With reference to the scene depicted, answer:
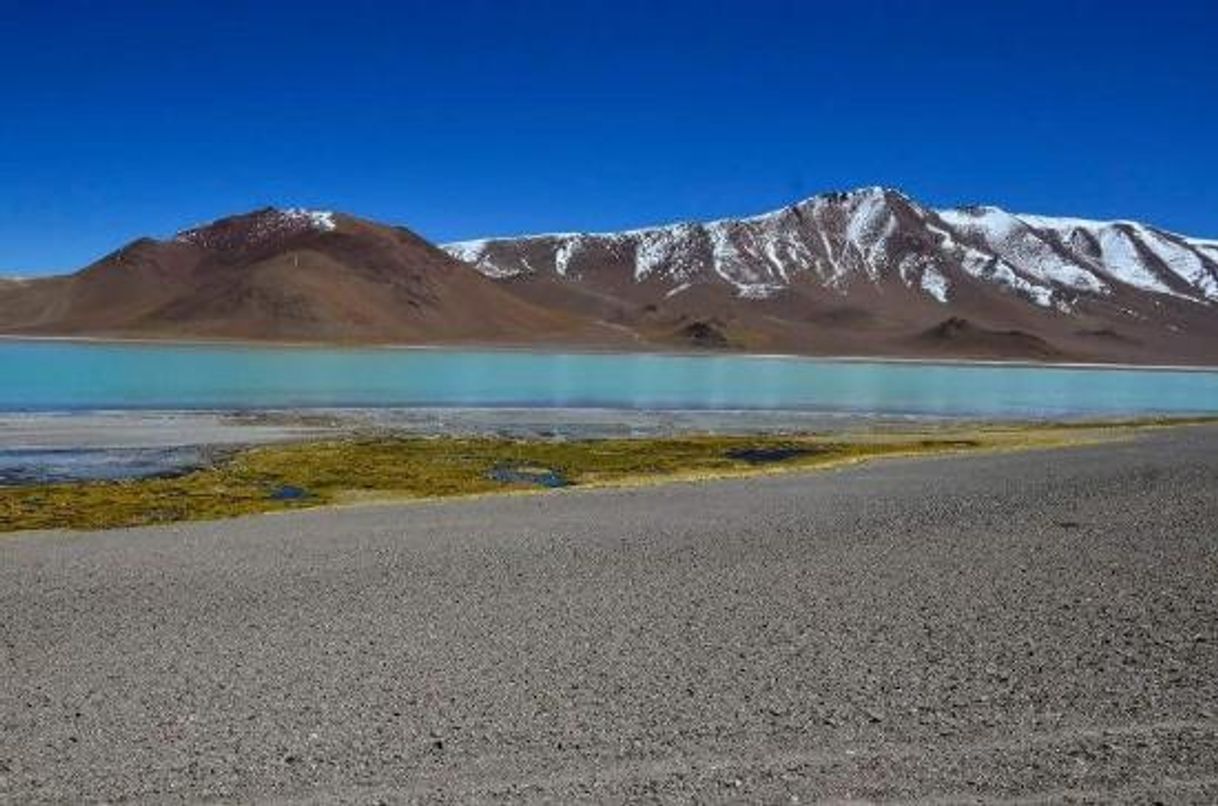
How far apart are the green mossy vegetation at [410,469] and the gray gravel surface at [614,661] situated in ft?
8.11

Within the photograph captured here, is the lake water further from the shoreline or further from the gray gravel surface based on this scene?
the shoreline

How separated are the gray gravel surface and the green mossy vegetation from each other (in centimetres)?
247

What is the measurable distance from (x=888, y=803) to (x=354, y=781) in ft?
9.52

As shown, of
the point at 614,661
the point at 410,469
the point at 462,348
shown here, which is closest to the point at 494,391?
the point at 410,469

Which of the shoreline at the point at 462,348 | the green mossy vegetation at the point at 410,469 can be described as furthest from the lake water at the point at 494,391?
the shoreline at the point at 462,348

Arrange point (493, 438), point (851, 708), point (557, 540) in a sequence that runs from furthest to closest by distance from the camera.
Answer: point (493, 438) < point (557, 540) < point (851, 708)

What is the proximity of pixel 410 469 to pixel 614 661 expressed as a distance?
51.2 feet

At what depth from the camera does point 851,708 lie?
8.39 meters

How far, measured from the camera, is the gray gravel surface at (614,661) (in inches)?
283

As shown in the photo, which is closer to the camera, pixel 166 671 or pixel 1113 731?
pixel 1113 731

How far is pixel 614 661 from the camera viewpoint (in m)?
9.66

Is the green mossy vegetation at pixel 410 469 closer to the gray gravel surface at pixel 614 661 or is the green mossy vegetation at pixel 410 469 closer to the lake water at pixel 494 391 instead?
the gray gravel surface at pixel 614 661

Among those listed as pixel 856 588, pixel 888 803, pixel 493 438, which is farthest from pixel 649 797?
pixel 493 438

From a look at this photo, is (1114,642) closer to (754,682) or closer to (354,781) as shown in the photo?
(754,682)
